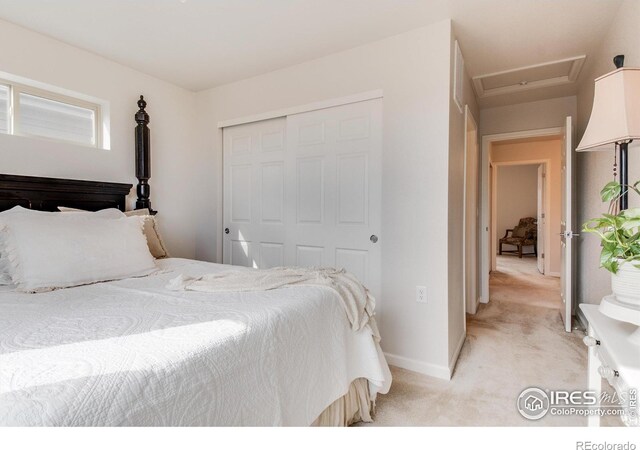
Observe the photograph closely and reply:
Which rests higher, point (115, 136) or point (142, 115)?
point (142, 115)

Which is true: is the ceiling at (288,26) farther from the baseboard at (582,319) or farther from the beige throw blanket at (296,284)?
the baseboard at (582,319)

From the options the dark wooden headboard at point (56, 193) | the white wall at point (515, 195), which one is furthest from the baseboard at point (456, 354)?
the white wall at point (515, 195)

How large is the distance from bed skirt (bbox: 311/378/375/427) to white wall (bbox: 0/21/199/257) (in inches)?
94.1

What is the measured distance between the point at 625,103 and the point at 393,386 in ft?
6.14

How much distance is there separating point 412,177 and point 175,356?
193 centimetres

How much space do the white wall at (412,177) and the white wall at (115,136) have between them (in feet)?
5.42

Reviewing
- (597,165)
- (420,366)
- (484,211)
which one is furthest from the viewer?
(484,211)

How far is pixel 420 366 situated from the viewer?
2275 millimetres

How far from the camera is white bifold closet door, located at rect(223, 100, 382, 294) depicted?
2.53 meters

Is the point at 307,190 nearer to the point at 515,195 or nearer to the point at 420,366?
the point at 420,366

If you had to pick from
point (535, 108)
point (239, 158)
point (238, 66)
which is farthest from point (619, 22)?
point (239, 158)
